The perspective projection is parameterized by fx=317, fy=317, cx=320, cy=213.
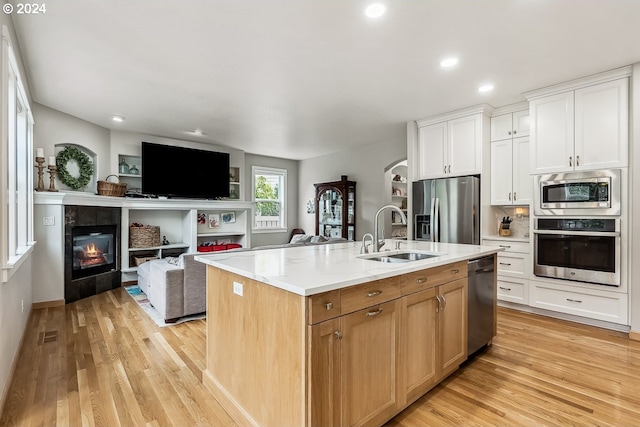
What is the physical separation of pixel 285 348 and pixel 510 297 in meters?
3.59

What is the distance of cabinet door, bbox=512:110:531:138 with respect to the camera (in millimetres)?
3998

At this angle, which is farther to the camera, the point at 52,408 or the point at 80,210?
the point at 80,210

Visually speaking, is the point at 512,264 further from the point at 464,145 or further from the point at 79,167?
the point at 79,167

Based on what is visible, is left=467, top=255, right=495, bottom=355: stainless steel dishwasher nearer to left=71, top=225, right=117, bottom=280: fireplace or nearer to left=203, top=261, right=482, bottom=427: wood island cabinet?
left=203, top=261, right=482, bottom=427: wood island cabinet

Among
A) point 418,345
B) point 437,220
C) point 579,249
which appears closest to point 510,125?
point 437,220

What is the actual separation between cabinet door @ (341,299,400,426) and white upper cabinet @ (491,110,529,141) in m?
3.44

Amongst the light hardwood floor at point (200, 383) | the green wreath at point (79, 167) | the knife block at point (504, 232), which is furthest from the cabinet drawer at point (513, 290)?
the green wreath at point (79, 167)

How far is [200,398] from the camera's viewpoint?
207cm

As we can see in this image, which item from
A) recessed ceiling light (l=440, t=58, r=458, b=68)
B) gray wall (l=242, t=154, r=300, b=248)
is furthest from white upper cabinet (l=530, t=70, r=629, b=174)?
gray wall (l=242, t=154, r=300, b=248)

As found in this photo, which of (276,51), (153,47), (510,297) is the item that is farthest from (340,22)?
(510,297)

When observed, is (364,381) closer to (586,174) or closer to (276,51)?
(276,51)

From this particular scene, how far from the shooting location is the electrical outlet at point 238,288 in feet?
5.96

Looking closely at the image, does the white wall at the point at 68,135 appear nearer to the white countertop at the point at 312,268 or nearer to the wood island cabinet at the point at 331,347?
the white countertop at the point at 312,268

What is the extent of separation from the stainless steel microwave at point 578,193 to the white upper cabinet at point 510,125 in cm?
73
